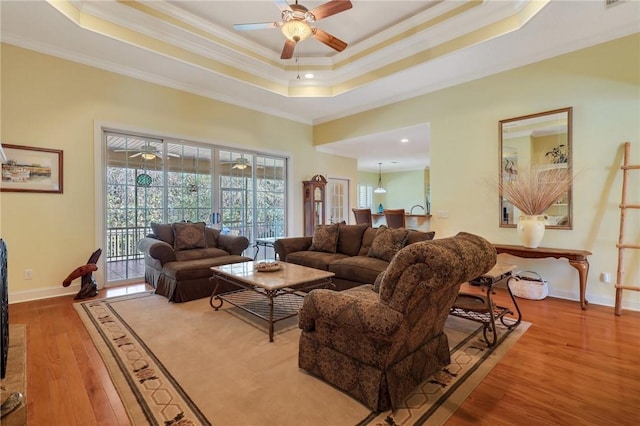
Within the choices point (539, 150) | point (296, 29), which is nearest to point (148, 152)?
point (296, 29)

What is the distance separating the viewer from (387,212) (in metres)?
5.41

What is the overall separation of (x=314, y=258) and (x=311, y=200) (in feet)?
9.23

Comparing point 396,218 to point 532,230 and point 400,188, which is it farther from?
point 400,188

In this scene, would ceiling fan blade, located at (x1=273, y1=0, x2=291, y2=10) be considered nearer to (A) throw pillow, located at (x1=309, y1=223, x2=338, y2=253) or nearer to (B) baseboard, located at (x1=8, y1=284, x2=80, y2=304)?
(A) throw pillow, located at (x1=309, y1=223, x2=338, y2=253)

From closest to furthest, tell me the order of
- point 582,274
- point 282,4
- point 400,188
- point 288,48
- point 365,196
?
point 282,4 → point 582,274 → point 288,48 → point 400,188 → point 365,196

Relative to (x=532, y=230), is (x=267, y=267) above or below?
below

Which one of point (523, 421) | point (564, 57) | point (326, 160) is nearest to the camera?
point (523, 421)

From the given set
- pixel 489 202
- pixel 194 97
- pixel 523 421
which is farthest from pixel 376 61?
pixel 523 421

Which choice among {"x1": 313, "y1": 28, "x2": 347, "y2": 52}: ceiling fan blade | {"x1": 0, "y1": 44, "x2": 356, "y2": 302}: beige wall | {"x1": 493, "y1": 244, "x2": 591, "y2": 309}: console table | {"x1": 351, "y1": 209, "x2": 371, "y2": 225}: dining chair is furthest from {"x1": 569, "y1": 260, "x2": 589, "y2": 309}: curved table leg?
{"x1": 0, "y1": 44, "x2": 356, "y2": 302}: beige wall

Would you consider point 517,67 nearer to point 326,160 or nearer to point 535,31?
point 535,31

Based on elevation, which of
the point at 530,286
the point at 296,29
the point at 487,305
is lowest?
the point at 530,286

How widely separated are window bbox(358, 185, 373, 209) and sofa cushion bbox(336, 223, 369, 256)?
7.46 m

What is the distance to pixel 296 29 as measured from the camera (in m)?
3.04

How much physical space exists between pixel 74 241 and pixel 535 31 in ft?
20.9
